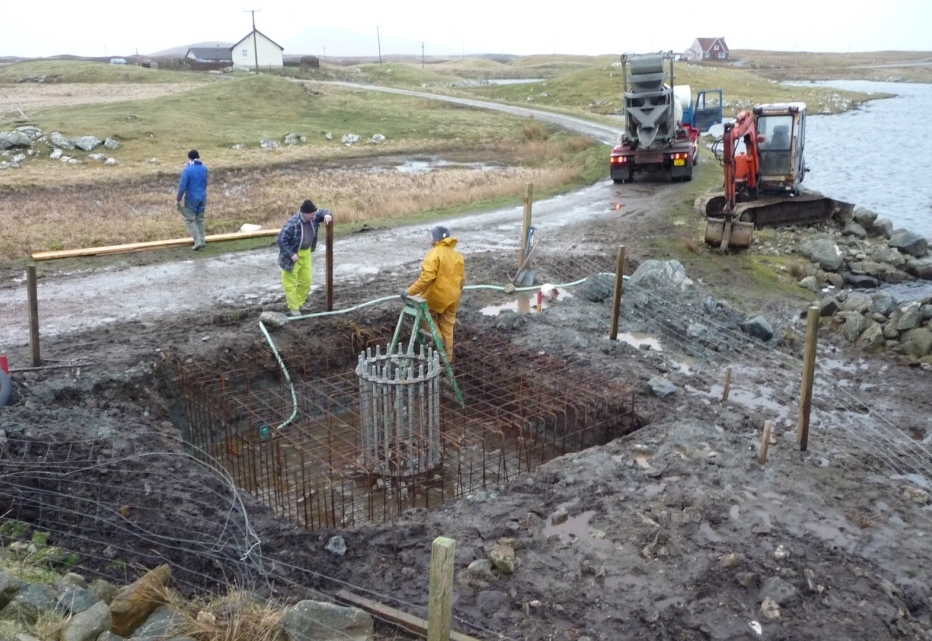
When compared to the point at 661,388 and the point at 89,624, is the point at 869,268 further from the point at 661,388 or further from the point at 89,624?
the point at 89,624

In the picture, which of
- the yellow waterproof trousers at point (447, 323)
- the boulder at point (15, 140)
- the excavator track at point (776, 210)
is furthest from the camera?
the boulder at point (15, 140)

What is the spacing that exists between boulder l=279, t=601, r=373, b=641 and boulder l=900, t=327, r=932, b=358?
8050mm

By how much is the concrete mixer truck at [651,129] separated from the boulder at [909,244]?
563 cm

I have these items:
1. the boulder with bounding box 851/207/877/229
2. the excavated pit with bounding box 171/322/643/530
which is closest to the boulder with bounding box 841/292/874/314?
the excavated pit with bounding box 171/322/643/530

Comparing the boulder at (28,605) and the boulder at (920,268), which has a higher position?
the boulder at (28,605)

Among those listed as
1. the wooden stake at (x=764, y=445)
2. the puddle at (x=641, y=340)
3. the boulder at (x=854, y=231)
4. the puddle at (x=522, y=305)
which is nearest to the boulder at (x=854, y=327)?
the puddle at (x=641, y=340)

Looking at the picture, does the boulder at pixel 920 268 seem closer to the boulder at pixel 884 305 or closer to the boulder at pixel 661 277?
the boulder at pixel 884 305

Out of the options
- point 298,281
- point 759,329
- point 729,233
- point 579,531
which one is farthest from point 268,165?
point 579,531

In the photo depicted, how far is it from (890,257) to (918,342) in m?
5.71

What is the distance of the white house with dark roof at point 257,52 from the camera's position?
232ft

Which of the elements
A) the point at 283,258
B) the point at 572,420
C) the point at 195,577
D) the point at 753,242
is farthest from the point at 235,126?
the point at 195,577

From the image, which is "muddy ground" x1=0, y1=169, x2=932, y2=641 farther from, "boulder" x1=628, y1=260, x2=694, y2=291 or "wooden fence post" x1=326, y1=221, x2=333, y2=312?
"boulder" x1=628, y1=260, x2=694, y2=291

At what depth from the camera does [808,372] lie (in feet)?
23.2

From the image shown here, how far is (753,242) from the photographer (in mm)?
15367
